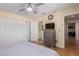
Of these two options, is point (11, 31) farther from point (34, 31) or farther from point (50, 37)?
point (50, 37)

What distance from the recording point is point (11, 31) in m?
3.16

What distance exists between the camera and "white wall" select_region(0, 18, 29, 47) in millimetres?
2846

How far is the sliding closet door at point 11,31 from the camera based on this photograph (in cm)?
285

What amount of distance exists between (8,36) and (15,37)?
0.79 feet

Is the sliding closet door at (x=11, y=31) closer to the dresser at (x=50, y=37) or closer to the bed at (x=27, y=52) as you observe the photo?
the dresser at (x=50, y=37)

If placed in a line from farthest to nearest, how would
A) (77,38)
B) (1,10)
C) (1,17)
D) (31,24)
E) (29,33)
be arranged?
1. (77,38)
2. (29,33)
3. (31,24)
4. (1,10)
5. (1,17)

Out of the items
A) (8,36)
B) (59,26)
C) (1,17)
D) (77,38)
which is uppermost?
(1,17)

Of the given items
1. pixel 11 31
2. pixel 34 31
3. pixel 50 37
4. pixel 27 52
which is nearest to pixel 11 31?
pixel 11 31

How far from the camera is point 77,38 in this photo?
18.8ft

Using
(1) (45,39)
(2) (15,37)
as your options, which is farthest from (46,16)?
(2) (15,37)

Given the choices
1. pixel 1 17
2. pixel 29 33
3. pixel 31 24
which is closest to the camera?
pixel 1 17

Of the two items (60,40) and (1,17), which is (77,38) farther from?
(1,17)

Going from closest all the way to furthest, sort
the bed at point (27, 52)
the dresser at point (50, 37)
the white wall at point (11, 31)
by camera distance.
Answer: the bed at point (27, 52), the white wall at point (11, 31), the dresser at point (50, 37)

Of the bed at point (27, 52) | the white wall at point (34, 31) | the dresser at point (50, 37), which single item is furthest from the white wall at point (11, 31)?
the bed at point (27, 52)
